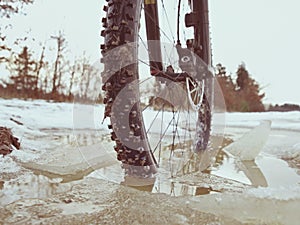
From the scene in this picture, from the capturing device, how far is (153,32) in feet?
4.16

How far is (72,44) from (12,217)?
5079 mm

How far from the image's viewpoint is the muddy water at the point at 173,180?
0.79 meters

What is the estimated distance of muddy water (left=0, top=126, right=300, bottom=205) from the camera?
2.61 feet

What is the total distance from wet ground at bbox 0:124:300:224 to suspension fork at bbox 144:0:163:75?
0.37 metres

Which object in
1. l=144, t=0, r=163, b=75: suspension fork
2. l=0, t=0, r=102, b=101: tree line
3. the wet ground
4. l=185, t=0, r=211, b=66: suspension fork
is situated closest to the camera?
the wet ground

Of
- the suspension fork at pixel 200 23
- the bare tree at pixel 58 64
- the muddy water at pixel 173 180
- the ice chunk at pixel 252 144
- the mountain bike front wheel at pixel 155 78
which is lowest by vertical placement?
the muddy water at pixel 173 180

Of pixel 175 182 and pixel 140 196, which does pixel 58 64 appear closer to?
pixel 175 182

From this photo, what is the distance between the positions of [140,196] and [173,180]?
209mm

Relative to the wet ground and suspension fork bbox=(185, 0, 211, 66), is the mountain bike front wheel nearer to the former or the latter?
suspension fork bbox=(185, 0, 211, 66)

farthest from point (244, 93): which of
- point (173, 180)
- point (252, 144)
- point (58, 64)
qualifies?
point (173, 180)

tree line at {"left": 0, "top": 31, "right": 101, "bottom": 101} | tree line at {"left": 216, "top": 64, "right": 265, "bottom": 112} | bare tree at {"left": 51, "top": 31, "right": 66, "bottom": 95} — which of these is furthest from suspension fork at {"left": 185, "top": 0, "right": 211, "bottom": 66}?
bare tree at {"left": 51, "top": 31, "right": 66, "bottom": 95}

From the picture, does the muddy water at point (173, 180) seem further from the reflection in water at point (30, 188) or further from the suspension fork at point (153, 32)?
the suspension fork at point (153, 32)

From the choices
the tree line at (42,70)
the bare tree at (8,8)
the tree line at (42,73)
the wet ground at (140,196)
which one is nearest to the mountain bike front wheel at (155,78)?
the wet ground at (140,196)

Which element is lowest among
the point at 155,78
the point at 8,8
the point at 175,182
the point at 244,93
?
the point at 175,182
